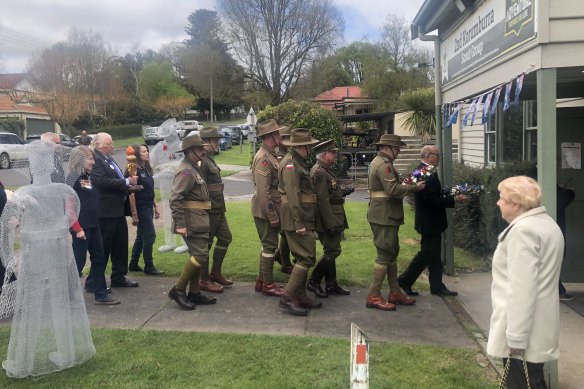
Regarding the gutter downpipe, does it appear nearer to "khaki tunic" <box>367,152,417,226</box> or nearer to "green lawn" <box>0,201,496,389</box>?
"khaki tunic" <box>367,152,417,226</box>

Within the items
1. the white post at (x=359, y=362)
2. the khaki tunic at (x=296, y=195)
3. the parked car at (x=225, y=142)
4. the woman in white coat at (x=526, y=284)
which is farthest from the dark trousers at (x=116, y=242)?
the parked car at (x=225, y=142)

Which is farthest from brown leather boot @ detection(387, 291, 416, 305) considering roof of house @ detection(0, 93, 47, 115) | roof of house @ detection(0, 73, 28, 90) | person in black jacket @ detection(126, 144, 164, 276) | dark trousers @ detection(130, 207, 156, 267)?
roof of house @ detection(0, 73, 28, 90)

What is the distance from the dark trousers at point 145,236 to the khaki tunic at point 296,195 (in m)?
2.40

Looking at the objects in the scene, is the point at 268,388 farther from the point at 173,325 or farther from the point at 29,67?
the point at 29,67

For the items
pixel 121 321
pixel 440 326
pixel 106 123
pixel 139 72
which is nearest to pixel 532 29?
pixel 440 326

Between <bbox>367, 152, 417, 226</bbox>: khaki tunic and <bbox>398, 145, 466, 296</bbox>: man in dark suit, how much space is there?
0.36 m

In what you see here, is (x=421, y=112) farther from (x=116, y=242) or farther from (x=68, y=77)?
(x=68, y=77)

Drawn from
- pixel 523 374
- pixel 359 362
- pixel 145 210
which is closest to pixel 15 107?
pixel 145 210

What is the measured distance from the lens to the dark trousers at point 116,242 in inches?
253

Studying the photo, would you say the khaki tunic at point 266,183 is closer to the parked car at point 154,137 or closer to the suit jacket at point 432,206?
the suit jacket at point 432,206

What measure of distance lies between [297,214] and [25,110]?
4686 cm

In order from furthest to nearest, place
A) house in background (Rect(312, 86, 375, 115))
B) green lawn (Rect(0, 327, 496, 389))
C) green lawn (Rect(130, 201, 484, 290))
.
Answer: house in background (Rect(312, 86, 375, 115)) → green lawn (Rect(130, 201, 484, 290)) → green lawn (Rect(0, 327, 496, 389))

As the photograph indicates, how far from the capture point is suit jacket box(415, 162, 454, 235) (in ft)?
19.7

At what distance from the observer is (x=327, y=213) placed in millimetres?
6121
